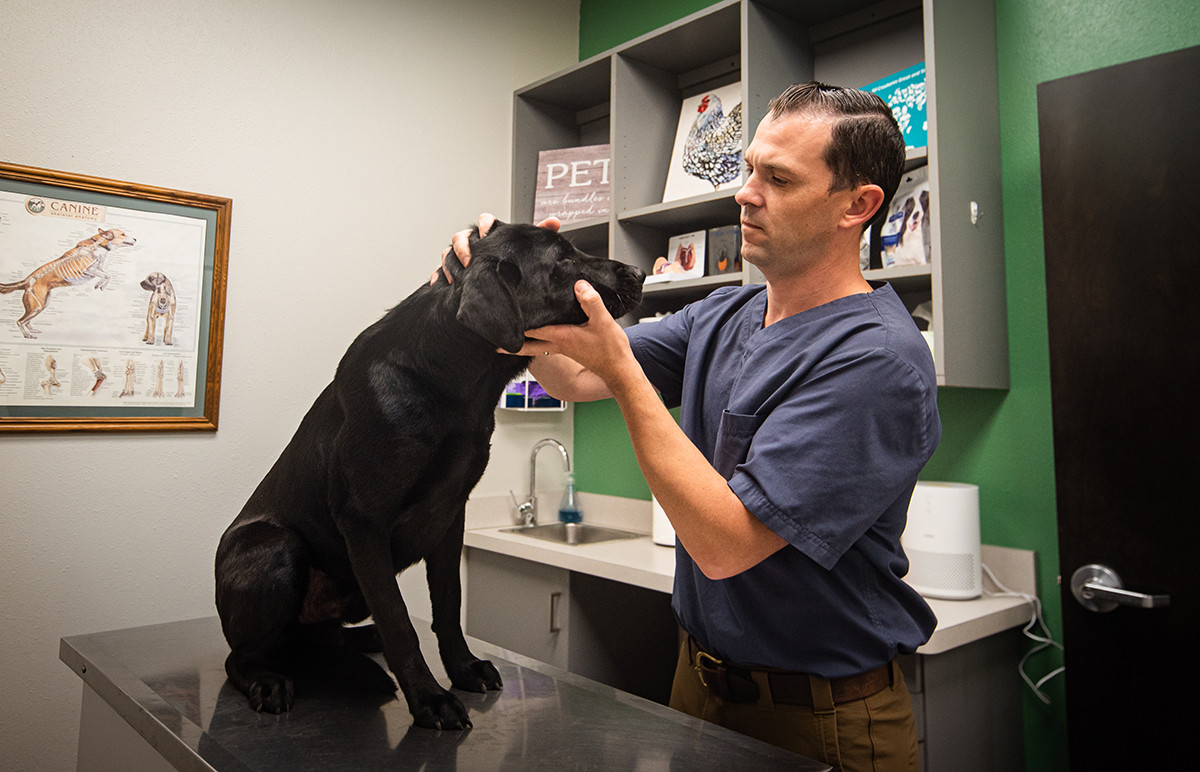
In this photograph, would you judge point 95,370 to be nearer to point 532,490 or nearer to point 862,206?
point 532,490

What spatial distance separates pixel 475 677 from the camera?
1.16 m

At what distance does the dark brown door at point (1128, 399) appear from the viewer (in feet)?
4.86

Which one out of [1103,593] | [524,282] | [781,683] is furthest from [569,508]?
[524,282]

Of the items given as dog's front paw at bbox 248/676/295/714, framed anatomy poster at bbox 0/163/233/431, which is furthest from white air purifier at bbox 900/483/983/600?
framed anatomy poster at bbox 0/163/233/431

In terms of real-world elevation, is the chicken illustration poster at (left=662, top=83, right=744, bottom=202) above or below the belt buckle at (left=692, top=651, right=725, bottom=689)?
above

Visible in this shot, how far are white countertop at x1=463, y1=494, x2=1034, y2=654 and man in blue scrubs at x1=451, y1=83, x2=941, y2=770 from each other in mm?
520

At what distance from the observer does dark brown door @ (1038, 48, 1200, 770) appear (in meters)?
1.48

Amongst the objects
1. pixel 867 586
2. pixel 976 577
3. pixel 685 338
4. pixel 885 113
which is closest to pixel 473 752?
pixel 867 586

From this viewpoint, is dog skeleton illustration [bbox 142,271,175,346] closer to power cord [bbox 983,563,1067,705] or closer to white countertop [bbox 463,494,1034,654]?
white countertop [bbox 463,494,1034,654]

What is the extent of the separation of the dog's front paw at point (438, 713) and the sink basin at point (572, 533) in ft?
6.53

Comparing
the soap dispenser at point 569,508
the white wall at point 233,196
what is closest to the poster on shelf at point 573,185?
the white wall at point 233,196

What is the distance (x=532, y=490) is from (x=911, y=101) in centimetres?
202

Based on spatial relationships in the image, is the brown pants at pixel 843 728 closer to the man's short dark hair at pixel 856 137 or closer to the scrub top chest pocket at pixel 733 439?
the scrub top chest pocket at pixel 733 439

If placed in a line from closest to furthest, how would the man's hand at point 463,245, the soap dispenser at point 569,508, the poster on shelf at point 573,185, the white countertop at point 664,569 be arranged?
the man's hand at point 463,245 → the white countertop at point 664,569 → the poster on shelf at point 573,185 → the soap dispenser at point 569,508
